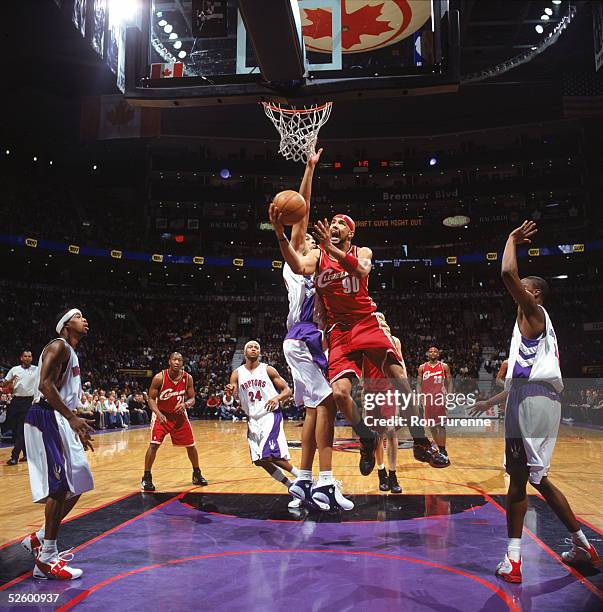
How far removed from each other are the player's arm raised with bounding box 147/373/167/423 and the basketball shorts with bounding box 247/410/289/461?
1.61 m

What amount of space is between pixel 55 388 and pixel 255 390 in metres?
3.06

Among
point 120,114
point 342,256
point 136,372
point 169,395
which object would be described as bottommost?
point 136,372

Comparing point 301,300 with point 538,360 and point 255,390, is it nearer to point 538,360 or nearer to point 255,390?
point 538,360

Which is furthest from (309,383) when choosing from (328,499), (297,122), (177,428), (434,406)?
(434,406)

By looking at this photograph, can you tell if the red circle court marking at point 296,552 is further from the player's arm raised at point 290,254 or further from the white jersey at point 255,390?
the white jersey at point 255,390

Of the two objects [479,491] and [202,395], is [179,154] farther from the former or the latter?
[479,491]

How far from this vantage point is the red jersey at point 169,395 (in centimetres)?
779

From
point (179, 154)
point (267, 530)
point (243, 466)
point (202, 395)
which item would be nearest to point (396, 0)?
point (267, 530)

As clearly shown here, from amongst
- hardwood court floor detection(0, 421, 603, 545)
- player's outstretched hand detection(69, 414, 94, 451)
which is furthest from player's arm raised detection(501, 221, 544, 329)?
player's outstretched hand detection(69, 414, 94, 451)

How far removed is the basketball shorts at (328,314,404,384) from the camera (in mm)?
4398

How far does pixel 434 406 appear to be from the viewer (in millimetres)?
9820

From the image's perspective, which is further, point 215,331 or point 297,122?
point 215,331

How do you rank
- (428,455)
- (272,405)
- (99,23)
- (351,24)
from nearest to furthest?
(428,455), (272,405), (351,24), (99,23)

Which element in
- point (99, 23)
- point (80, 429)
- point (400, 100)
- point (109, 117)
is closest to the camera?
point (80, 429)
